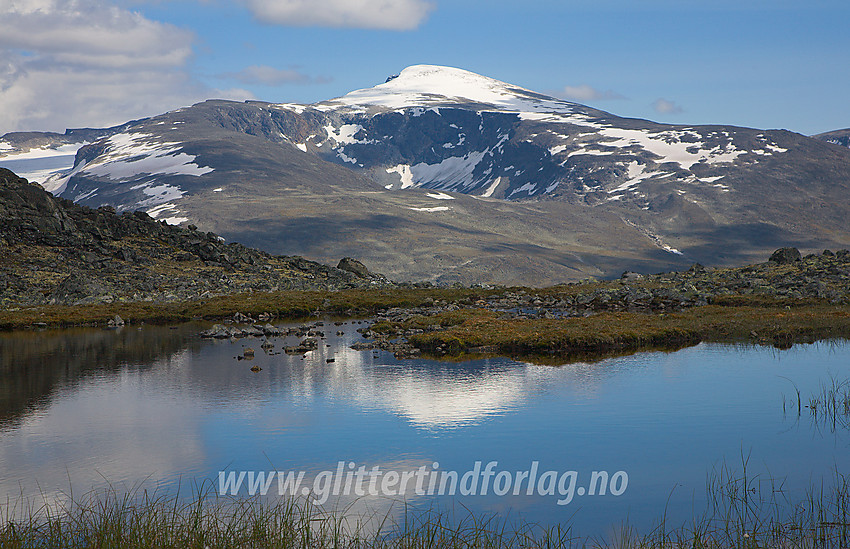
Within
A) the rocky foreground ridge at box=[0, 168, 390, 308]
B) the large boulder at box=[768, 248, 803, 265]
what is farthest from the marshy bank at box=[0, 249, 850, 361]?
the rocky foreground ridge at box=[0, 168, 390, 308]

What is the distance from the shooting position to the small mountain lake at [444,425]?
62.8 ft

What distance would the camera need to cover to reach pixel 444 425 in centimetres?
2558

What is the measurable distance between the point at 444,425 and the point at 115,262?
70275 mm

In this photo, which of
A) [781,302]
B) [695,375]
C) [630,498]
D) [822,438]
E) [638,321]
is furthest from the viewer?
[781,302]

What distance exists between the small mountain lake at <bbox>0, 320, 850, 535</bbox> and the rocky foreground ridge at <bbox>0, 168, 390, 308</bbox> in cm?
3395

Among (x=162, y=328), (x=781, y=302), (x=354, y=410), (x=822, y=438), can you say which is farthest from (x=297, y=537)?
(x=781, y=302)

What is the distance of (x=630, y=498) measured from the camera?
1822cm

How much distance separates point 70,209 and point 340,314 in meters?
53.7

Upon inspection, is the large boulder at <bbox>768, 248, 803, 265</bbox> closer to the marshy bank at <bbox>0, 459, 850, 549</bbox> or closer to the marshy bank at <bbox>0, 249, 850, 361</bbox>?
the marshy bank at <bbox>0, 249, 850, 361</bbox>

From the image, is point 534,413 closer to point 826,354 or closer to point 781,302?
point 826,354

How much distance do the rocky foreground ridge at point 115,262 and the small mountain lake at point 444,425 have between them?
1337 inches

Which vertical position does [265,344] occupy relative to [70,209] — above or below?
below

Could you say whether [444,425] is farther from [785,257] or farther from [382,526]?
[785,257]

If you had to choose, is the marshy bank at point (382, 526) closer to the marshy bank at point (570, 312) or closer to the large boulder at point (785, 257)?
the marshy bank at point (570, 312)
